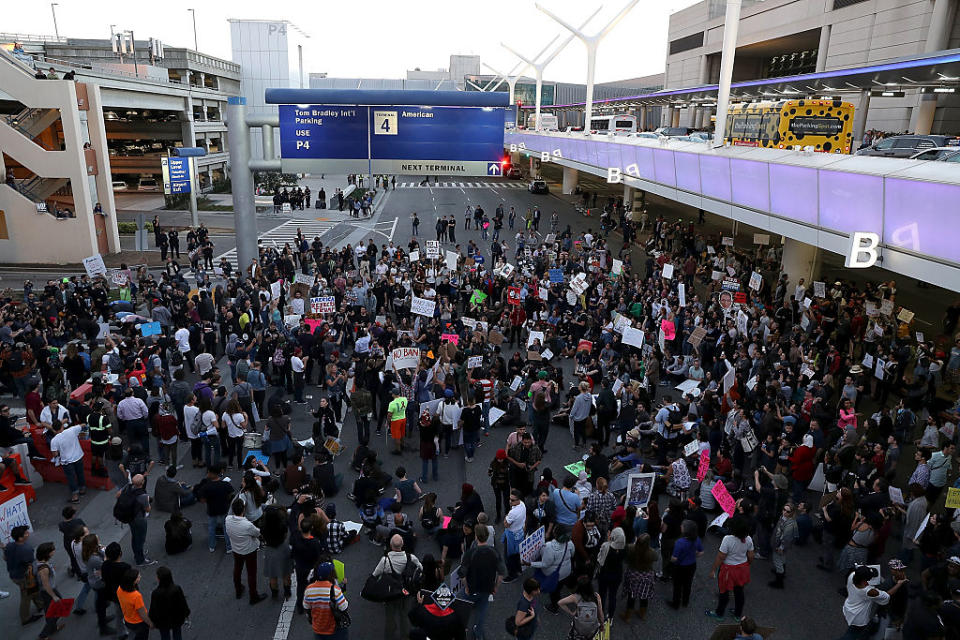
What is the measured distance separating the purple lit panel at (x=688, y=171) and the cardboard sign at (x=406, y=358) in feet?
47.2

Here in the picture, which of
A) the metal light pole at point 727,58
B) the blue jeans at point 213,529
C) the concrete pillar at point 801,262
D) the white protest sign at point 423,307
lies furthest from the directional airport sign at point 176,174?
the concrete pillar at point 801,262

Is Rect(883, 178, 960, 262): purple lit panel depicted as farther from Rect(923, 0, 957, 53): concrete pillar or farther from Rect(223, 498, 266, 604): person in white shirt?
Rect(923, 0, 957, 53): concrete pillar

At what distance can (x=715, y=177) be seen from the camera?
2181 centimetres

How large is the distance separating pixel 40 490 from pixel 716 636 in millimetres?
11231

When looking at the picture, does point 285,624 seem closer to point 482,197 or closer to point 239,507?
point 239,507

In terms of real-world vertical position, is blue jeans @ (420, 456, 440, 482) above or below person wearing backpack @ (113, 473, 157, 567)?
below

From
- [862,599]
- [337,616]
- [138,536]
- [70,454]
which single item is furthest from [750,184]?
[70,454]

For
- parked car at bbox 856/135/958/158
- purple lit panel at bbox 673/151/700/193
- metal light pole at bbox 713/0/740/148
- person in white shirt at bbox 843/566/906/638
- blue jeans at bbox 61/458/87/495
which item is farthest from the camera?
purple lit panel at bbox 673/151/700/193

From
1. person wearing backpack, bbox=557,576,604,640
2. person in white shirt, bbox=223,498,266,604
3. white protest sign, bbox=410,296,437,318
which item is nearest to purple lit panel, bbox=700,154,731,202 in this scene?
white protest sign, bbox=410,296,437,318

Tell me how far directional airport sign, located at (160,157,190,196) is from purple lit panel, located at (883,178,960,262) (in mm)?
34344

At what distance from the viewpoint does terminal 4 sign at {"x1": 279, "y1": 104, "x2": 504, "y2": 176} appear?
2219 cm

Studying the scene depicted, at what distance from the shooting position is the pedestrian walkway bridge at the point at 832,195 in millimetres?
12078

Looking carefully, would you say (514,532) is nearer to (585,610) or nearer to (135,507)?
(585,610)

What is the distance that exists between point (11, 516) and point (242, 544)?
311cm
